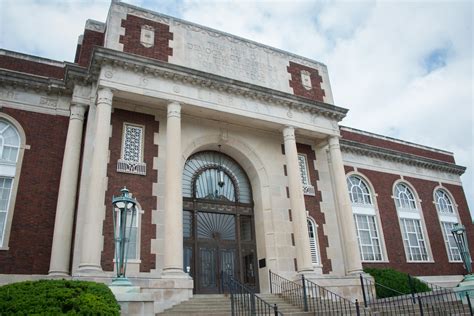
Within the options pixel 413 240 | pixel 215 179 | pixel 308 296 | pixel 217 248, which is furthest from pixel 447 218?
pixel 217 248

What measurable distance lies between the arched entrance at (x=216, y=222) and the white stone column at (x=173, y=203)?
2.21m

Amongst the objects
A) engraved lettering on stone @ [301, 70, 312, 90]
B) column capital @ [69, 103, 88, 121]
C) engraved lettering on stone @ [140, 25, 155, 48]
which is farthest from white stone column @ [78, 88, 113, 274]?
engraved lettering on stone @ [301, 70, 312, 90]

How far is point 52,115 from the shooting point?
1538 centimetres

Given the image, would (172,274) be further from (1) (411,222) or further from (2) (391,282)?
(1) (411,222)

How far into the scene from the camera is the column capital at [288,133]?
17328 mm

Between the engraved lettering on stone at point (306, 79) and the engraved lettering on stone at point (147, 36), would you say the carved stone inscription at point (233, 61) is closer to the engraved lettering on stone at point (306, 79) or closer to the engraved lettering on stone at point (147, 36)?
the engraved lettering on stone at point (147, 36)

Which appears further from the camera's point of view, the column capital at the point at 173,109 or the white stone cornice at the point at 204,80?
the column capital at the point at 173,109

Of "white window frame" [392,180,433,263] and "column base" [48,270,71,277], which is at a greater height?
"white window frame" [392,180,433,263]

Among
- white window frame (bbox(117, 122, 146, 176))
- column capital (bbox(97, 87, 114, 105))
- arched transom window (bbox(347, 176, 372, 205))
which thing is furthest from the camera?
arched transom window (bbox(347, 176, 372, 205))

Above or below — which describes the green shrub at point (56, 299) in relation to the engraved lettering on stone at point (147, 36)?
below

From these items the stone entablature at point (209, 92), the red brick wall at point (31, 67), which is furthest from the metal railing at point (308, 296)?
Answer: the red brick wall at point (31, 67)

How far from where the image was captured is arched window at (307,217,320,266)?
1731 centimetres

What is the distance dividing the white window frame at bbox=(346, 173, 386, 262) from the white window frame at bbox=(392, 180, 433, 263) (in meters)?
1.72

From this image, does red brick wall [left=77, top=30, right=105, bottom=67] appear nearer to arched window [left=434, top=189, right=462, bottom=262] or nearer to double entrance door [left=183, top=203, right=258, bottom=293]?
double entrance door [left=183, top=203, right=258, bottom=293]
